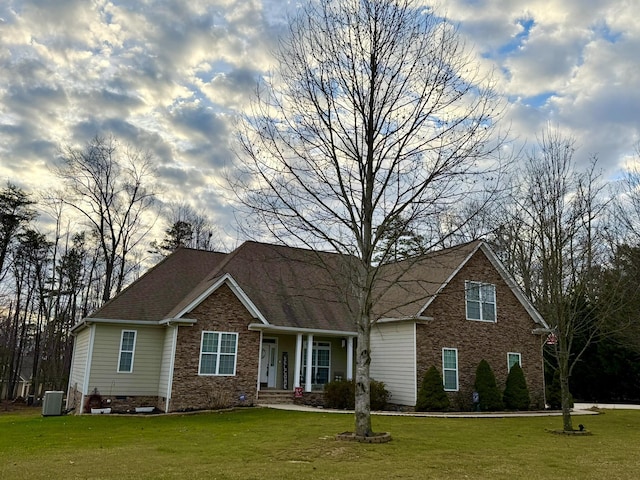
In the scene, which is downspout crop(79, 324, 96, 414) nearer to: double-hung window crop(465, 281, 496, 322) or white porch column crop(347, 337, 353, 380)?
white porch column crop(347, 337, 353, 380)

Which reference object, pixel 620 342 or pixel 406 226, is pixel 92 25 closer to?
pixel 406 226

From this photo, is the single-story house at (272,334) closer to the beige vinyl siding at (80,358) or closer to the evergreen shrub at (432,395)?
the beige vinyl siding at (80,358)

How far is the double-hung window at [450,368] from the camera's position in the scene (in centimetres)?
2022

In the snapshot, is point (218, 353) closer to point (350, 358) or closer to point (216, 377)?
point (216, 377)

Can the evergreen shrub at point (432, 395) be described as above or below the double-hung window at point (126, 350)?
below

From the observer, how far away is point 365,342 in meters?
11.2

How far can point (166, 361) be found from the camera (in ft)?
62.3

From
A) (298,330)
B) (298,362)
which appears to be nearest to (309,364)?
(298,362)

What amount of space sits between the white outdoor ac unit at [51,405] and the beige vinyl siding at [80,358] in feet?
2.69

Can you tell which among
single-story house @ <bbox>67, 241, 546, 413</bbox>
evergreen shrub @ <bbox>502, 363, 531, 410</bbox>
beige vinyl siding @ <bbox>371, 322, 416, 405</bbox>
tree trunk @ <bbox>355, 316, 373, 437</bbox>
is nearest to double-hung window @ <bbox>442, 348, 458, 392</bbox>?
single-story house @ <bbox>67, 241, 546, 413</bbox>

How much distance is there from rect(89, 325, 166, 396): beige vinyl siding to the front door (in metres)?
4.14

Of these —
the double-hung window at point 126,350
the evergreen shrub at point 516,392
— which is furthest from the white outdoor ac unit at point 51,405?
the evergreen shrub at point 516,392

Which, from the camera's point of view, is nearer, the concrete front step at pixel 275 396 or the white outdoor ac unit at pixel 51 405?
the white outdoor ac unit at pixel 51 405

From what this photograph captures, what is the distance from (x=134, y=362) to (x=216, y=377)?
3.25 m
